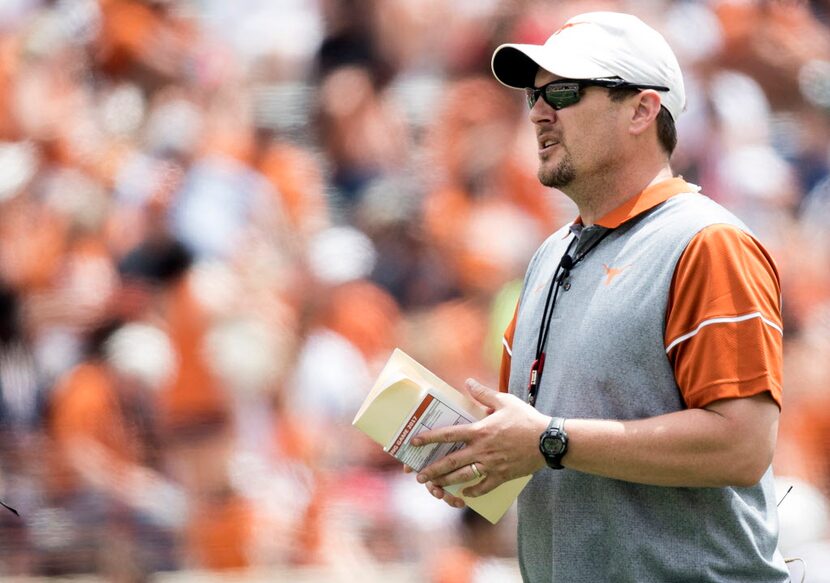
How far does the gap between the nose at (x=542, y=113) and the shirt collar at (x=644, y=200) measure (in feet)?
0.63

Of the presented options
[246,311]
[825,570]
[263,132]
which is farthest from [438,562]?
[263,132]

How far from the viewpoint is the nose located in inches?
75.1

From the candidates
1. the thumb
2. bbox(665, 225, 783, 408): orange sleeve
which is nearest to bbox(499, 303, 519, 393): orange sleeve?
the thumb

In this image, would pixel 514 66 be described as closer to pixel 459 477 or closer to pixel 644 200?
pixel 644 200

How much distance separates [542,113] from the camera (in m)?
1.92

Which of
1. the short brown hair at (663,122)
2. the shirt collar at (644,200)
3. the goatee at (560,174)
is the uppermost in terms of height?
the short brown hair at (663,122)

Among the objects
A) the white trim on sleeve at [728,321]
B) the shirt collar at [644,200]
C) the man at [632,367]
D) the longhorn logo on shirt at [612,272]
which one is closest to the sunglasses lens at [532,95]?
the man at [632,367]

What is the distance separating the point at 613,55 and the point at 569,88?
89 mm

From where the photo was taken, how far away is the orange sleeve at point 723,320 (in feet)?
5.23

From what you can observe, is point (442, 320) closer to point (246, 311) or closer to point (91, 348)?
point (246, 311)

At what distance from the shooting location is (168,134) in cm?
378

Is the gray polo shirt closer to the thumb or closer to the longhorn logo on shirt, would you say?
the longhorn logo on shirt

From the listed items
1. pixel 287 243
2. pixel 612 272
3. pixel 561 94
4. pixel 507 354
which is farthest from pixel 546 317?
pixel 287 243

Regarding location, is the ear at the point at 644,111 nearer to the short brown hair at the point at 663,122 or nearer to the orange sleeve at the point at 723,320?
the short brown hair at the point at 663,122
